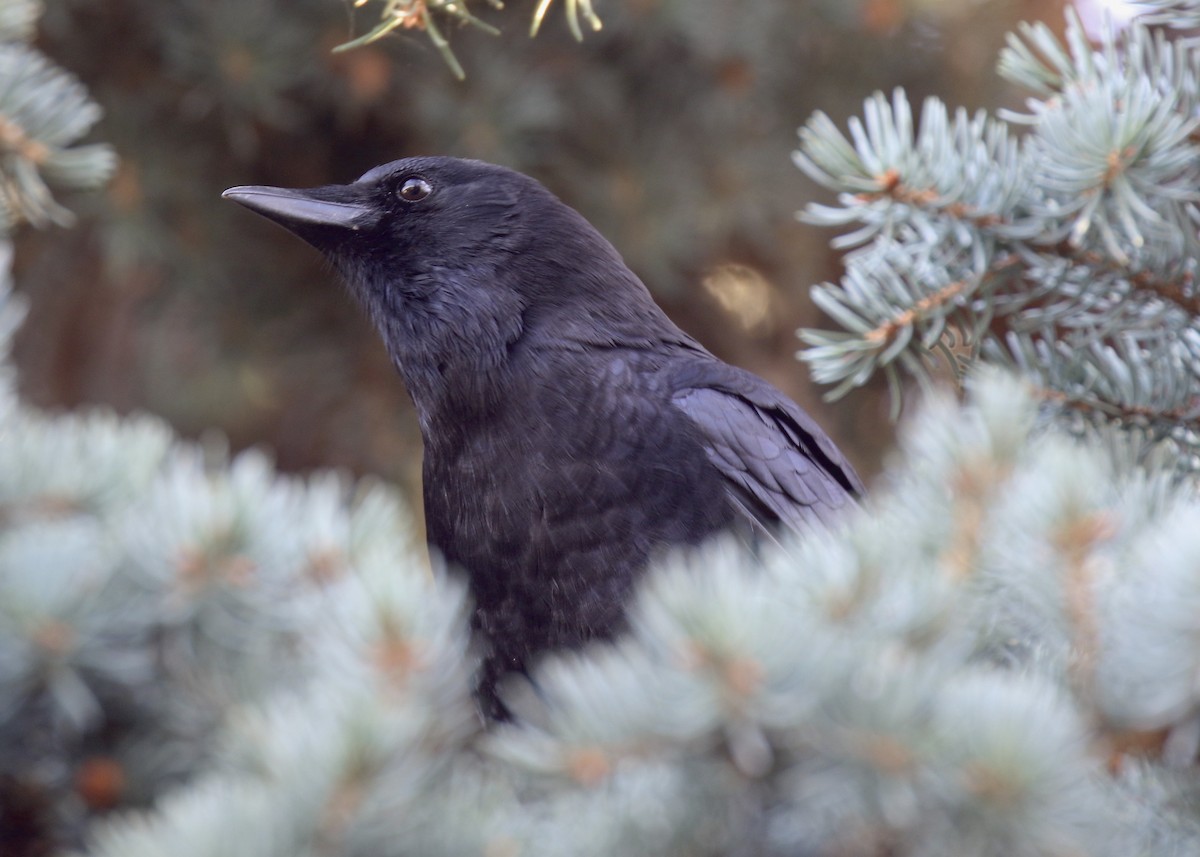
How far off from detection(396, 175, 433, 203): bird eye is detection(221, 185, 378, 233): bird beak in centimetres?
7

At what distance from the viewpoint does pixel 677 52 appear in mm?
3174

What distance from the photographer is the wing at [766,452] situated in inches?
88.9

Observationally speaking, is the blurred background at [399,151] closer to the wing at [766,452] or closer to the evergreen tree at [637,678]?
the wing at [766,452]

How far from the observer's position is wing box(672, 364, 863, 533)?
226 cm

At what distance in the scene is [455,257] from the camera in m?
2.57

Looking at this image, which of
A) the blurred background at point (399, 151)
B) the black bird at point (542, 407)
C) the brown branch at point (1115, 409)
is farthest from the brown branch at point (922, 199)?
the blurred background at point (399, 151)

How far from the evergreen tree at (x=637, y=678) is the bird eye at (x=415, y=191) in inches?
60.6

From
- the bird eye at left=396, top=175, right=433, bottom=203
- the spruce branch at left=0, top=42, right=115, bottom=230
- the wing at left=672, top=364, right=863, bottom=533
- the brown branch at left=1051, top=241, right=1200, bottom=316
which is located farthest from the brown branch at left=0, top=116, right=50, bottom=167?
the brown branch at left=1051, top=241, right=1200, bottom=316

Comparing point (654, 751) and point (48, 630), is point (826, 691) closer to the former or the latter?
point (654, 751)

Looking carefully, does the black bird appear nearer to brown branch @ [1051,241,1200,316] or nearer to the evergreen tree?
brown branch @ [1051,241,1200,316]

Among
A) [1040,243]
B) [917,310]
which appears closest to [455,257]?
[917,310]

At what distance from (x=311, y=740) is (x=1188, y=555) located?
20.8 inches

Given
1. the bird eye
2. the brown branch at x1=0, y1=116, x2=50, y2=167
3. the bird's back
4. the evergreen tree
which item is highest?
the evergreen tree

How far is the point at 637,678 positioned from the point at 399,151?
2.61 meters
